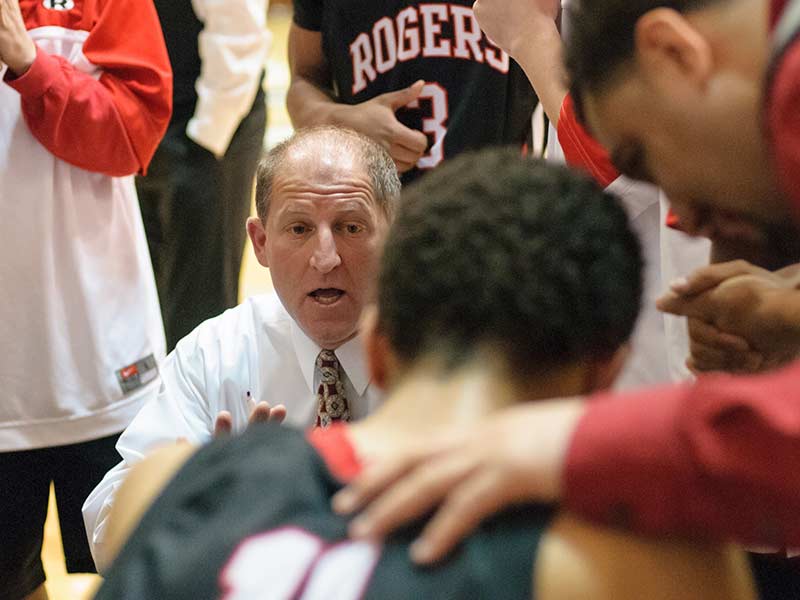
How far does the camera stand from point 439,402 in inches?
34.5

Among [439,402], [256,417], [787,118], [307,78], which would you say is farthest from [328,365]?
[787,118]

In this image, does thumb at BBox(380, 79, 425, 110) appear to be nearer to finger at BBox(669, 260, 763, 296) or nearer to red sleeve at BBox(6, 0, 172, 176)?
red sleeve at BBox(6, 0, 172, 176)

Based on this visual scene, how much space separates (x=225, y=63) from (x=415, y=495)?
2123 mm

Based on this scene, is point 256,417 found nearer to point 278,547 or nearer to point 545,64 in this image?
point 278,547

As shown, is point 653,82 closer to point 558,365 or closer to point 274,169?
point 558,365

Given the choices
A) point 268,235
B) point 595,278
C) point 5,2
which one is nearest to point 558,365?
point 595,278

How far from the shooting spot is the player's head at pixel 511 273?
0.86 meters

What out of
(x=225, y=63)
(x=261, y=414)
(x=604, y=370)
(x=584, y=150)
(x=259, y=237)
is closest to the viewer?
(x=604, y=370)

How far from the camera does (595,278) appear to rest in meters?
0.88

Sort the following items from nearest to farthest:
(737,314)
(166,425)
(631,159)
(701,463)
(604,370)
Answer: (701,463), (604,370), (631,159), (737,314), (166,425)

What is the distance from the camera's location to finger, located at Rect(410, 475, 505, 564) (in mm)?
807

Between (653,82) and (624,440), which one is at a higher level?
(653,82)

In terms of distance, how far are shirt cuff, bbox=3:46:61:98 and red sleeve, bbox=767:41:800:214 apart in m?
1.38

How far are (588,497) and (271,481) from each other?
227 mm
